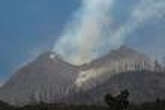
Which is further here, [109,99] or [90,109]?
[90,109]

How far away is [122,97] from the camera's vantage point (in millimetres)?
125188

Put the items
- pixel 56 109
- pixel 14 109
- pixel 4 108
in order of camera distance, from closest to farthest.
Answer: pixel 56 109
pixel 14 109
pixel 4 108

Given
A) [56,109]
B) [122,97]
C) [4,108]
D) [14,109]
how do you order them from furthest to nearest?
1. [4,108]
2. [14,109]
3. [56,109]
4. [122,97]

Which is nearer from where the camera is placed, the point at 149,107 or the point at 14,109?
the point at 149,107

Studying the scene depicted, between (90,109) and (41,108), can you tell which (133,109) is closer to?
(90,109)

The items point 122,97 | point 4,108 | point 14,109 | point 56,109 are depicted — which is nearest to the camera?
point 122,97

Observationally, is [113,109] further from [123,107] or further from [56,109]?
[56,109]

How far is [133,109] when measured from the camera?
521 feet

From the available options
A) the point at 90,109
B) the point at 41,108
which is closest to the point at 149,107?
the point at 90,109

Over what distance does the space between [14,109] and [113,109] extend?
2457 inches

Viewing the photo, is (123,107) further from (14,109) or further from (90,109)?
(14,109)

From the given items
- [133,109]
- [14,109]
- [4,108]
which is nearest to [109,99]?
[133,109]

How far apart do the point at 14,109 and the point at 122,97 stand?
6765cm

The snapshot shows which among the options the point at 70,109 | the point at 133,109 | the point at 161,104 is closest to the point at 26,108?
the point at 70,109
